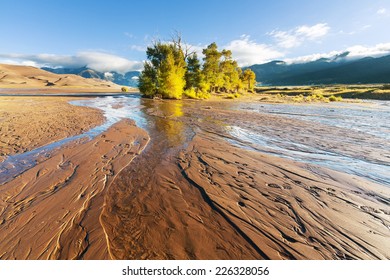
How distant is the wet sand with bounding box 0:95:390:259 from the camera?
11.6ft

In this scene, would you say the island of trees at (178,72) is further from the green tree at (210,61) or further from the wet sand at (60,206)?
the wet sand at (60,206)

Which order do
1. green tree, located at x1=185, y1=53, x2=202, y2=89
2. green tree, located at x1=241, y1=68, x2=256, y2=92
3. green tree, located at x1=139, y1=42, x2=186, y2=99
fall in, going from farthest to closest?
green tree, located at x1=241, y1=68, x2=256, y2=92
green tree, located at x1=185, y1=53, x2=202, y2=89
green tree, located at x1=139, y1=42, x2=186, y2=99

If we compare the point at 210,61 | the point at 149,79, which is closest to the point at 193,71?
the point at 210,61

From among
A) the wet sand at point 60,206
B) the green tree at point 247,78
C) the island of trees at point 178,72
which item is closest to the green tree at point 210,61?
the island of trees at point 178,72

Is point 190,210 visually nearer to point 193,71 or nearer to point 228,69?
point 193,71

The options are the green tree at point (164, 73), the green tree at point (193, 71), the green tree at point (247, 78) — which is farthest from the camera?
the green tree at point (247, 78)

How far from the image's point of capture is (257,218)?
4.36 meters

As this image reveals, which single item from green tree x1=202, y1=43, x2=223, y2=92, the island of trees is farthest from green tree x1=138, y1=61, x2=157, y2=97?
green tree x1=202, y1=43, x2=223, y2=92

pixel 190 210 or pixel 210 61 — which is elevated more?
pixel 210 61

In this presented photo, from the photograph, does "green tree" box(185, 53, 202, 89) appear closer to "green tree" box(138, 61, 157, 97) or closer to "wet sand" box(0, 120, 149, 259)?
"green tree" box(138, 61, 157, 97)

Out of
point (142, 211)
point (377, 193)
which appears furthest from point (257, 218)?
point (377, 193)

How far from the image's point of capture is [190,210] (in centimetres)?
469

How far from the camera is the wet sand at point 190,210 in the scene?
3.55m
